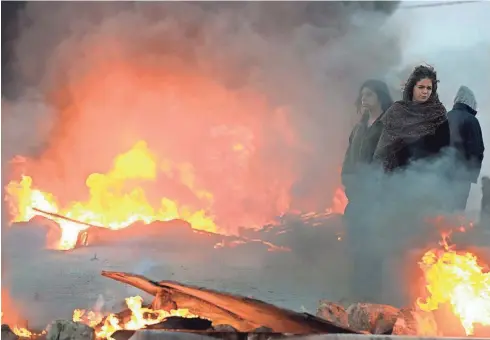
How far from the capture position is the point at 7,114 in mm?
4852

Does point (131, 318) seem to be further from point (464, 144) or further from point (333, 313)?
point (464, 144)

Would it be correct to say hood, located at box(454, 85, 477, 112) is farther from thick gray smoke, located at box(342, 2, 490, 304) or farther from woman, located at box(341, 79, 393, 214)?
woman, located at box(341, 79, 393, 214)

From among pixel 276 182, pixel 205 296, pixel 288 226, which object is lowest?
pixel 205 296

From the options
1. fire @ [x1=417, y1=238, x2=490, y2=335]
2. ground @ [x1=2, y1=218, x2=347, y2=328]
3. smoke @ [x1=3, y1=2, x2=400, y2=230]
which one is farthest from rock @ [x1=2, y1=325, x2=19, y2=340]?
fire @ [x1=417, y1=238, x2=490, y2=335]

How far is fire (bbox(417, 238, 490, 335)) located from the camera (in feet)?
14.3

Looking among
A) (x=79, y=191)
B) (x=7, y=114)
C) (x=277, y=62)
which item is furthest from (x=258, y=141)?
(x=7, y=114)

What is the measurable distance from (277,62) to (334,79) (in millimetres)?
497

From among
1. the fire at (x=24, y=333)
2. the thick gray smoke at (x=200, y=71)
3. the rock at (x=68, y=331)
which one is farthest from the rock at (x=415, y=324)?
the fire at (x=24, y=333)

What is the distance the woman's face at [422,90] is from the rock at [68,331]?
3203mm

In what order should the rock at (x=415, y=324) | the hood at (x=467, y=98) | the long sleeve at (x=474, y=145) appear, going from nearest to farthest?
1. the rock at (x=415, y=324)
2. the long sleeve at (x=474, y=145)
3. the hood at (x=467, y=98)

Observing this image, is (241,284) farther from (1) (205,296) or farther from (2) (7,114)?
(2) (7,114)

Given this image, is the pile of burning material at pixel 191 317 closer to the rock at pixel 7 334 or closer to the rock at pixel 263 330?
the rock at pixel 263 330

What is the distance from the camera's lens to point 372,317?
438cm

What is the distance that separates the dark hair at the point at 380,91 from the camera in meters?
4.71
